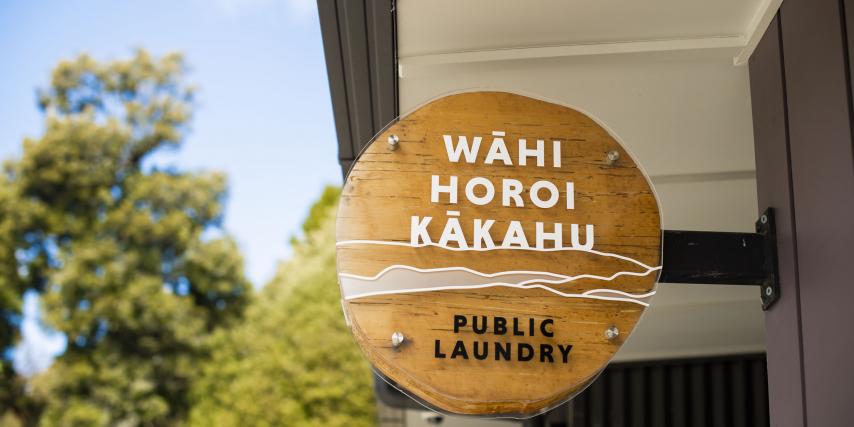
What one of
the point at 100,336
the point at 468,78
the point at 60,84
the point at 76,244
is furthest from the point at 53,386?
the point at 468,78

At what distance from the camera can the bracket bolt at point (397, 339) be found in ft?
6.56

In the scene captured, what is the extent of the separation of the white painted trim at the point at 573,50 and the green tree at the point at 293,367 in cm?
1519

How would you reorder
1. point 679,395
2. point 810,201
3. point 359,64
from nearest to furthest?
point 810,201, point 359,64, point 679,395

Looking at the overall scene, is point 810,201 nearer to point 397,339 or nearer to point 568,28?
point 568,28

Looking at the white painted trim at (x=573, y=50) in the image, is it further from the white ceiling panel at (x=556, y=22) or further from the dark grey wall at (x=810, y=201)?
the dark grey wall at (x=810, y=201)

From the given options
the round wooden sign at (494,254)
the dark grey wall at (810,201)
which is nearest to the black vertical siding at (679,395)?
the dark grey wall at (810,201)

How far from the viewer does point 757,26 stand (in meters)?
2.53

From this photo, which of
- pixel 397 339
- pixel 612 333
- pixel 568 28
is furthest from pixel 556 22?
pixel 397 339

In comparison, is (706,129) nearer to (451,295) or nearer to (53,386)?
(451,295)

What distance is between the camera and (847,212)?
1.98m

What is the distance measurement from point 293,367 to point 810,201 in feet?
54.5

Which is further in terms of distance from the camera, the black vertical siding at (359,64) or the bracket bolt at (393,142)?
the black vertical siding at (359,64)

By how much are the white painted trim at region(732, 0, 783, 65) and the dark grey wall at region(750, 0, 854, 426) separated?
0.03 metres

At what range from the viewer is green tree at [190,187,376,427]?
695 inches
